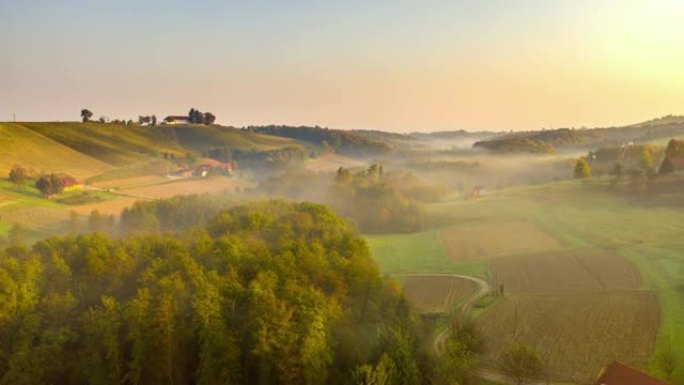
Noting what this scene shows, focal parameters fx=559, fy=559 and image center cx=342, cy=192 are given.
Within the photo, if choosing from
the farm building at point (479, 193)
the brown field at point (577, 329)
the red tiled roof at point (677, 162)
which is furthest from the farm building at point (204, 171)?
the brown field at point (577, 329)

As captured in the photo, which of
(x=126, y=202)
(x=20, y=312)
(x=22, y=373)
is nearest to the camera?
(x=22, y=373)

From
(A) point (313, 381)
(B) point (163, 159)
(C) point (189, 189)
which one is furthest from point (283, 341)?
(B) point (163, 159)

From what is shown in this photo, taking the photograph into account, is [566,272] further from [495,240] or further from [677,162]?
[677,162]

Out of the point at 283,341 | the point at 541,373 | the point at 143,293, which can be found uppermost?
the point at 143,293

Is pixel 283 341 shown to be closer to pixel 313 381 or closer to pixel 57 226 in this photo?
pixel 313 381

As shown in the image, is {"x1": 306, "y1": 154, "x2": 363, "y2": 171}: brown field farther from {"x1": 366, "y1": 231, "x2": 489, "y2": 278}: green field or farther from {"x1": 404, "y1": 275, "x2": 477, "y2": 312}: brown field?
{"x1": 404, "y1": 275, "x2": 477, "y2": 312}: brown field

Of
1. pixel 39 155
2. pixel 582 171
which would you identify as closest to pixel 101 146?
pixel 39 155

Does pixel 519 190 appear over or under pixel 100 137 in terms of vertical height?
under
